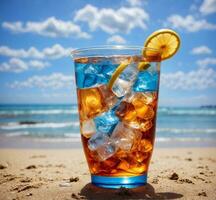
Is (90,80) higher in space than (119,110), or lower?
higher

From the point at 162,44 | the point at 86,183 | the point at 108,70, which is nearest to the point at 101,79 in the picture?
the point at 108,70

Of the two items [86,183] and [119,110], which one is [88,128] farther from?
[86,183]

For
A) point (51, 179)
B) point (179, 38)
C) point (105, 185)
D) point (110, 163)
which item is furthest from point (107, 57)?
point (51, 179)

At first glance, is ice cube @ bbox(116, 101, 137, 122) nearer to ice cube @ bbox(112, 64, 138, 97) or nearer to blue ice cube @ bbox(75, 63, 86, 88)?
ice cube @ bbox(112, 64, 138, 97)

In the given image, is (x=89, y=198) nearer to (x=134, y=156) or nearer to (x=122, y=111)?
(x=134, y=156)

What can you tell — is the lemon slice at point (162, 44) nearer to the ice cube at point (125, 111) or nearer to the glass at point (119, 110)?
the glass at point (119, 110)

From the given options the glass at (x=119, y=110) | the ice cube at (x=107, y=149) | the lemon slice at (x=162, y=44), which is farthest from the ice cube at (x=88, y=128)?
the lemon slice at (x=162, y=44)
